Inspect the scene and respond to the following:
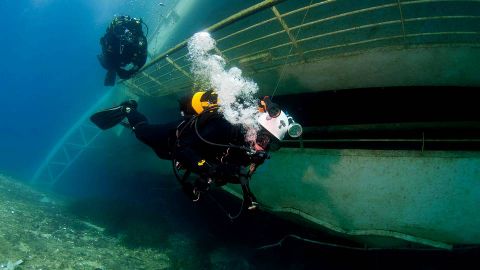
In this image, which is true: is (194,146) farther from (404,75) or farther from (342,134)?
(404,75)

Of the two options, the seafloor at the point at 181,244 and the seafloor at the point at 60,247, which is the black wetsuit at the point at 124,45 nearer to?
the seafloor at the point at 181,244

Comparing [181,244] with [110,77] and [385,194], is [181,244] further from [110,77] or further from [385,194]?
[110,77]

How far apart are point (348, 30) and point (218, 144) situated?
7.46ft

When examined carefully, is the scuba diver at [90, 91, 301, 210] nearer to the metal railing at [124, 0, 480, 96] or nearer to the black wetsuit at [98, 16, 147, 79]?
the metal railing at [124, 0, 480, 96]

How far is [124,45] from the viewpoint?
272 inches

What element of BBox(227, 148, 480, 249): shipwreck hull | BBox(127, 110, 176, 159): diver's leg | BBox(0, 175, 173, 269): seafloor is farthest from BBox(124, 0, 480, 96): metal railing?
BBox(0, 175, 173, 269): seafloor

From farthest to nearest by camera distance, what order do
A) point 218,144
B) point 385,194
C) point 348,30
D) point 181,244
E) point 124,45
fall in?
point 124,45
point 181,244
point 385,194
point 348,30
point 218,144

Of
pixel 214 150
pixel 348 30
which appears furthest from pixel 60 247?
pixel 348 30

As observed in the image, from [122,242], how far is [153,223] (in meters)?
0.91

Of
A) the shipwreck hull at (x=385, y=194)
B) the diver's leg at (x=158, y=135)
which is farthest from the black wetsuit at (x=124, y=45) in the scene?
the shipwreck hull at (x=385, y=194)

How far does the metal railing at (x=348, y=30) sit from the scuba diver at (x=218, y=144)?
4.60 feet

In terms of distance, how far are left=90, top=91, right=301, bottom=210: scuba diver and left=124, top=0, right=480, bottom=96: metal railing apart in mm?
1402

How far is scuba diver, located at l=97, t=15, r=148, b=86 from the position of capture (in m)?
6.92

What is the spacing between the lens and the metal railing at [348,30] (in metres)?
3.82
